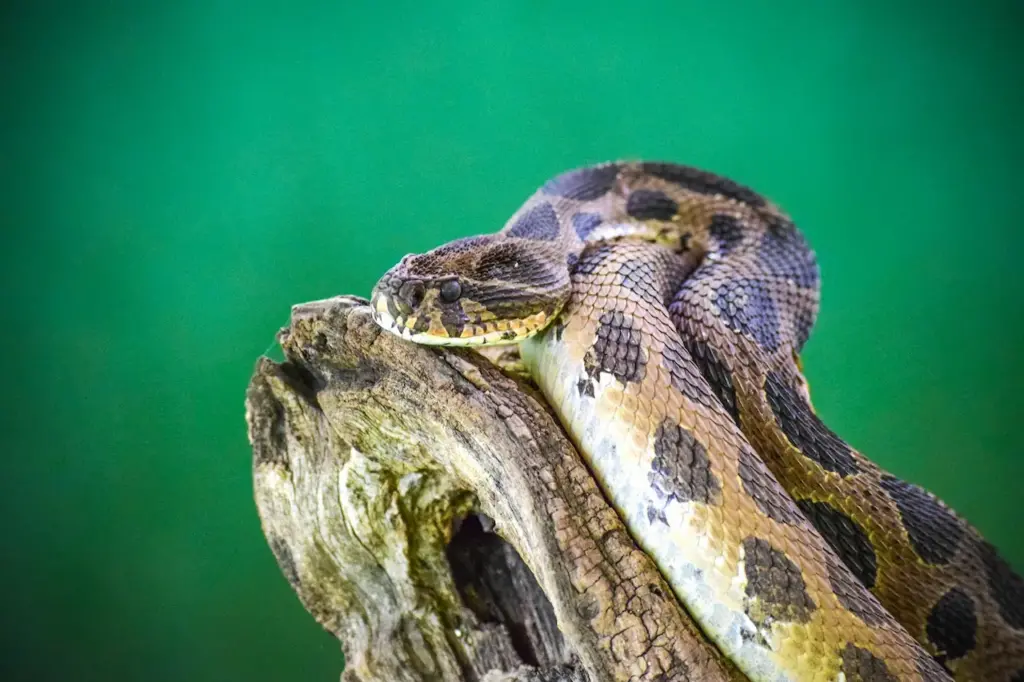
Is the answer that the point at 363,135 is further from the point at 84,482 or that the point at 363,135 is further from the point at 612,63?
the point at 84,482

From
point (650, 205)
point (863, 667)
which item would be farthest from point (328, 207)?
point (863, 667)

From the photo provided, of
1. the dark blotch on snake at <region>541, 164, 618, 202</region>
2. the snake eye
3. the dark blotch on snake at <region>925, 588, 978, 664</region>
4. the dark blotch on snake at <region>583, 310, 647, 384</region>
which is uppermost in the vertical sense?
the dark blotch on snake at <region>541, 164, 618, 202</region>

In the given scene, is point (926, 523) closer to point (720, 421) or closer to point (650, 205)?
point (720, 421)

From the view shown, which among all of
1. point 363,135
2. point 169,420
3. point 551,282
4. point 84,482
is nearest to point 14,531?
point 84,482

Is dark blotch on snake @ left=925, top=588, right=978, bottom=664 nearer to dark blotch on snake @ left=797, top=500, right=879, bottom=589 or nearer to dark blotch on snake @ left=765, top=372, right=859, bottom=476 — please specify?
dark blotch on snake @ left=797, top=500, right=879, bottom=589

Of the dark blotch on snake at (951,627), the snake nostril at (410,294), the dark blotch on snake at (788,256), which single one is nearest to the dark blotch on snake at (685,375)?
the snake nostril at (410,294)

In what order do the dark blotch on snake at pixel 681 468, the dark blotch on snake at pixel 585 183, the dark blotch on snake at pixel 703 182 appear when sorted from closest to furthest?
1. the dark blotch on snake at pixel 681 468
2. the dark blotch on snake at pixel 585 183
3. the dark blotch on snake at pixel 703 182

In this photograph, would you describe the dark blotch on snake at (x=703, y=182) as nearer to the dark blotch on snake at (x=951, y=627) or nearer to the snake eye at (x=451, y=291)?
the snake eye at (x=451, y=291)

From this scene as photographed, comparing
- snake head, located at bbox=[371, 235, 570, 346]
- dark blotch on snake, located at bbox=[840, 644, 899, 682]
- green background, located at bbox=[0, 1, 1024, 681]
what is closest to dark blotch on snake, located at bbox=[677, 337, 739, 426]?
snake head, located at bbox=[371, 235, 570, 346]
